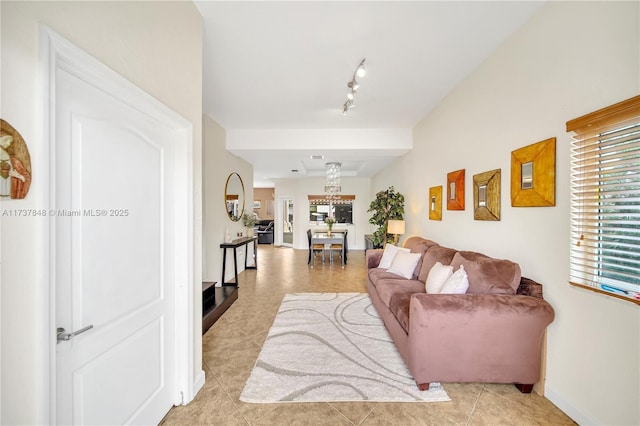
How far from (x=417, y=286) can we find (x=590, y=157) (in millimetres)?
1980

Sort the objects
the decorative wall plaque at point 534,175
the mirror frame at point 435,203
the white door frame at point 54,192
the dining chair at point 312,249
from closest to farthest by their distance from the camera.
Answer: the white door frame at point 54,192 → the decorative wall plaque at point 534,175 → the mirror frame at point 435,203 → the dining chair at point 312,249

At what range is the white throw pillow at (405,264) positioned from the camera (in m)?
3.39

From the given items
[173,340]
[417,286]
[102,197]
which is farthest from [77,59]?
[417,286]

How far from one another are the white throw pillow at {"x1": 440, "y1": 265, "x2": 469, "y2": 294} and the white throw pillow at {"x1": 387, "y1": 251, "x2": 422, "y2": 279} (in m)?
1.14

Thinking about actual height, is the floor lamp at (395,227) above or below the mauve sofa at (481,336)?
above

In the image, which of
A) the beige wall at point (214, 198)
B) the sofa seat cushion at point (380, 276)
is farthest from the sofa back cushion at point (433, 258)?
the beige wall at point (214, 198)

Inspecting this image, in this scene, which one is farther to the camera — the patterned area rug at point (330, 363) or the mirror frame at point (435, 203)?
the mirror frame at point (435, 203)

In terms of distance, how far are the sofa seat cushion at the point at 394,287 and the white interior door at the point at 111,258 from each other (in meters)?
2.14

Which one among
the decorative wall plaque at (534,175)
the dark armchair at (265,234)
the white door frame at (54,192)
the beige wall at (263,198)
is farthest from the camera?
the beige wall at (263,198)

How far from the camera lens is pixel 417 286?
9.89 feet

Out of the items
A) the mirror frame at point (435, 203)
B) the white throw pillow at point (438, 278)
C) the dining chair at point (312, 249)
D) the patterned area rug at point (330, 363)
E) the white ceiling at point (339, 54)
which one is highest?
the white ceiling at point (339, 54)

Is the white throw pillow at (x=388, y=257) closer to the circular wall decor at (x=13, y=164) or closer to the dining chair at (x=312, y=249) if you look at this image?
the dining chair at (x=312, y=249)

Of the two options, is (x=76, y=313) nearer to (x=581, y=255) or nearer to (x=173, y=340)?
(x=173, y=340)

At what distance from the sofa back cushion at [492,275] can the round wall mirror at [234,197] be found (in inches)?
169
